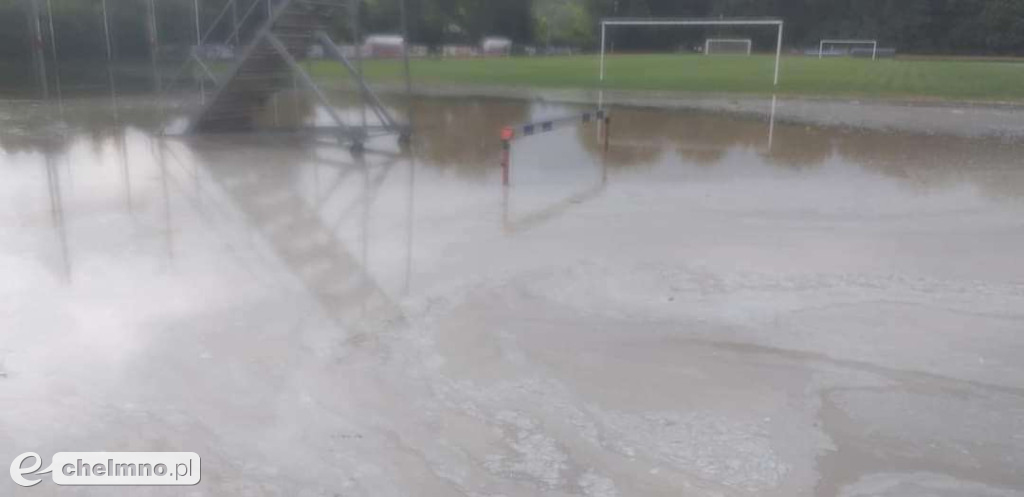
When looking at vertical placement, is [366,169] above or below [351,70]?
below

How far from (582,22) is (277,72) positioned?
34.2 metres

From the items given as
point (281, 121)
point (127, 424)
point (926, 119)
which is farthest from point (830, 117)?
point (127, 424)

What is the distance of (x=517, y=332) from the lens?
646 centimetres

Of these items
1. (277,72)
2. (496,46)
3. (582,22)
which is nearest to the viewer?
(277,72)

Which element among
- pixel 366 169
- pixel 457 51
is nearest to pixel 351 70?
pixel 366 169

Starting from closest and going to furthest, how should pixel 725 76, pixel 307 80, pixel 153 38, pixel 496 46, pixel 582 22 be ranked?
pixel 307 80 < pixel 153 38 < pixel 725 76 < pixel 496 46 < pixel 582 22

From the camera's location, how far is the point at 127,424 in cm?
493

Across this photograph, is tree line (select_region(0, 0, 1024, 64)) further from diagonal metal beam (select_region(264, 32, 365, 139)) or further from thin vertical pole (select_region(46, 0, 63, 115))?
diagonal metal beam (select_region(264, 32, 365, 139))

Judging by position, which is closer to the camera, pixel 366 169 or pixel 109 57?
pixel 366 169

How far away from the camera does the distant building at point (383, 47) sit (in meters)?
42.5

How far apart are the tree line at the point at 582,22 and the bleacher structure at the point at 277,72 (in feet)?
28.1

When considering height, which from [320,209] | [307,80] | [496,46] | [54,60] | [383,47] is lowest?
[320,209]

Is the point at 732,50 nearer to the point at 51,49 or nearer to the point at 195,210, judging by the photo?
the point at 51,49

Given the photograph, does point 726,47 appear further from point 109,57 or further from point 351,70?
Answer: point 351,70
